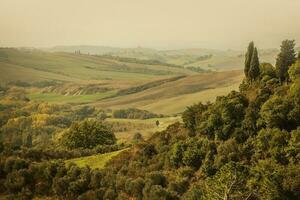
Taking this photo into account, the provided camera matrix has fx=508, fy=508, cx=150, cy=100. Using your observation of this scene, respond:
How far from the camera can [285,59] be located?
86.7 metres

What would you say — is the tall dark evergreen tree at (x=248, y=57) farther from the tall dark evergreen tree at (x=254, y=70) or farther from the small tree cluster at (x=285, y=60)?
the small tree cluster at (x=285, y=60)

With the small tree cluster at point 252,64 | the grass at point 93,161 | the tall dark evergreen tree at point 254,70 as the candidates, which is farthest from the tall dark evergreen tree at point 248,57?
the grass at point 93,161

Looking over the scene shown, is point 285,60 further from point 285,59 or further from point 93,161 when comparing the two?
point 93,161

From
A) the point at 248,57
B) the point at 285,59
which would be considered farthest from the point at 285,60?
the point at 248,57

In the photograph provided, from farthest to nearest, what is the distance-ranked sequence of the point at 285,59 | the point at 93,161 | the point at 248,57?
the point at 248,57, the point at 93,161, the point at 285,59

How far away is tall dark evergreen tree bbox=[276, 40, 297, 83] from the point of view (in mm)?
85375

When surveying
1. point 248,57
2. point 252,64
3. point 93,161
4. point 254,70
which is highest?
point 248,57

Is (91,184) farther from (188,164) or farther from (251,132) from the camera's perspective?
(251,132)

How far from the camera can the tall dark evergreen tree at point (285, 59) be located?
85.4 m

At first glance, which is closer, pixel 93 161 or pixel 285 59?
pixel 285 59

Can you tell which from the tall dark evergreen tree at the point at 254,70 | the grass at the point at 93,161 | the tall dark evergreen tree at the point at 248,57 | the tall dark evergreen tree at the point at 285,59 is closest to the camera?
the tall dark evergreen tree at the point at 285,59

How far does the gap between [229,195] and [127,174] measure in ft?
106

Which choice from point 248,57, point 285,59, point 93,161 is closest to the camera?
point 285,59

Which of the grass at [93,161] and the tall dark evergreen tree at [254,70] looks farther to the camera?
the tall dark evergreen tree at [254,70]
